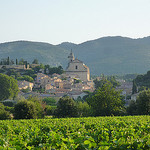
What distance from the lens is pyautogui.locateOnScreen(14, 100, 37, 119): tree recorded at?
120 ft

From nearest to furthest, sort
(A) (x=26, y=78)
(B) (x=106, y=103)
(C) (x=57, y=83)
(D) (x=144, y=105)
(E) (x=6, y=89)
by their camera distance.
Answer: (D) (x=144, y=105)
(B) (x=106, y=103)
(E) (x=6, y=89)
(C) (x=57, y=83)
(A) (x=26, y=78)

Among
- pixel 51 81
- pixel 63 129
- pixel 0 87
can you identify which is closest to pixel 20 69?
pixel 51 81

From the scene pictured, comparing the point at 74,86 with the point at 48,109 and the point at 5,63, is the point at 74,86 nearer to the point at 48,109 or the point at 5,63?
the point at 5,63

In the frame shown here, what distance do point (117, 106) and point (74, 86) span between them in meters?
58.4

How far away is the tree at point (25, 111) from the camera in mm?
36541

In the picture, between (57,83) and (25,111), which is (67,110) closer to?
(25,111)

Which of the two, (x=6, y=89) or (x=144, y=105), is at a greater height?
(x=144, y=105)

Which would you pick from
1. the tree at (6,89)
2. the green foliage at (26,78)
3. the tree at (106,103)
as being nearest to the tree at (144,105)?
the tree at (106,103)

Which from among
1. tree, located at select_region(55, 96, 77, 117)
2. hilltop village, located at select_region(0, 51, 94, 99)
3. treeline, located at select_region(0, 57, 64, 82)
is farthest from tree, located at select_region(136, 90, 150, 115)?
treeline, located at select_region(0, 57, 64, 82)

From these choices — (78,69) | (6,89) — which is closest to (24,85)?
(6,89)

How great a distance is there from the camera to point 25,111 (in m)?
36.7

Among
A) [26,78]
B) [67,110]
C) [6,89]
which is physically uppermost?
[26,78]

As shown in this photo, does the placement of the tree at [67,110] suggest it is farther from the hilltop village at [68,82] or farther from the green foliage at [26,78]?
the green foliage at [26,78]

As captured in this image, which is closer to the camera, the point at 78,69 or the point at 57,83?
the point at 57,83
